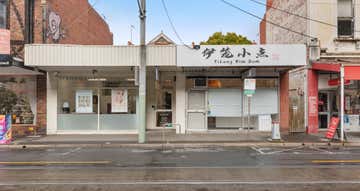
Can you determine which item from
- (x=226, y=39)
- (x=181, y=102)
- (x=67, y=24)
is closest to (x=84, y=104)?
(x=181, y=102)

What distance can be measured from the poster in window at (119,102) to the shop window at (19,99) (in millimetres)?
4184

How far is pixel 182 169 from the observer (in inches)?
330

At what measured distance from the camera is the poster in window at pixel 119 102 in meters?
16.9

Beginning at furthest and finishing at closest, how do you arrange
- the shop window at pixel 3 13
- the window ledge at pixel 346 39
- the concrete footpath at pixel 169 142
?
the window ledge at pixel 346 39 < the shop window at pixel 3 13 < the concrete footpath at pixel 169 142

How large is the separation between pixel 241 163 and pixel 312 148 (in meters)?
4.86

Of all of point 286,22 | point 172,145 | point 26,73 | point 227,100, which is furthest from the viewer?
point 286,22

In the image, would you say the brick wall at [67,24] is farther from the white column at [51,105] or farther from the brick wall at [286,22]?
the brick wall at [286,22]

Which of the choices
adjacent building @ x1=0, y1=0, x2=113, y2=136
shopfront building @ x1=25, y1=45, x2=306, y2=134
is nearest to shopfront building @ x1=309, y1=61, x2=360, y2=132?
shopfront building @ x1=25, y1=45, x2=306, y2=134

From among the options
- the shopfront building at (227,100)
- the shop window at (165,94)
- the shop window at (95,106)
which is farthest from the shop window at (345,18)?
the shop window at (95,106)

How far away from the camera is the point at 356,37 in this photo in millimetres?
18062

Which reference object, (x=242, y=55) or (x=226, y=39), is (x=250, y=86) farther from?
(x=226, y=39)

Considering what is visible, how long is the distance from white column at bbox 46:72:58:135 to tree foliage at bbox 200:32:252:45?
2738cm

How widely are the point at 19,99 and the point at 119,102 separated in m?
5.27

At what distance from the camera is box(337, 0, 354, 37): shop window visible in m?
18.4
